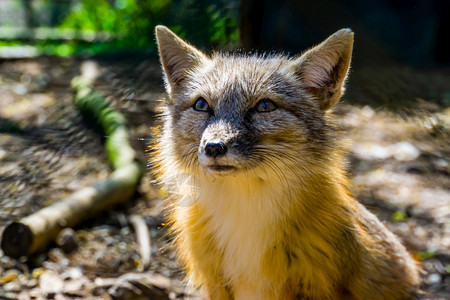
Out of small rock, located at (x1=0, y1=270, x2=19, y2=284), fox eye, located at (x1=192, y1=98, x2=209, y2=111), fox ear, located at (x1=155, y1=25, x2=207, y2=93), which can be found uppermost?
fox ear, located at (x1=155, y1=25, x2=207, y2=93)

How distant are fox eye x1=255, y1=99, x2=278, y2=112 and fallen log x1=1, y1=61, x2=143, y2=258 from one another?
1.05 meters

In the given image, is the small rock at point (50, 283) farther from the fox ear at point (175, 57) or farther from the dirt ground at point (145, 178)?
the fox ear at point (175, 57)

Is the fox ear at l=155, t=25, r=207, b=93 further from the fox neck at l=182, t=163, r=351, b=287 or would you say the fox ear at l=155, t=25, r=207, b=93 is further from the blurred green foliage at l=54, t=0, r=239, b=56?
the fox neck at l=182, t=163, r=351, b=287

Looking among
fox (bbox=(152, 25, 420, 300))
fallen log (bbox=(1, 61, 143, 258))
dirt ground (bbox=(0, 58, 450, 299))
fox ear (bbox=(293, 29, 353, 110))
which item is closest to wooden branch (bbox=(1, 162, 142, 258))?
fallen log (bbox=(1, 61, 143, 258))

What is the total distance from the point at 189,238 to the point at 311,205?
37.5 inches

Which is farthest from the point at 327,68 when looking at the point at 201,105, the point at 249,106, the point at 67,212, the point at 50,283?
the point at 67,212

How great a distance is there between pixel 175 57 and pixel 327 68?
46.8 inches

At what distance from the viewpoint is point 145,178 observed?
6.79 meters

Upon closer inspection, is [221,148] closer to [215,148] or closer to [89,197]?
[215,148]

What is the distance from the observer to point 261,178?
3.60 meters

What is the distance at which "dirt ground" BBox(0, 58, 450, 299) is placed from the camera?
3.10m

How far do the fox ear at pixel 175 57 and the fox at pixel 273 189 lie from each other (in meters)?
0.01

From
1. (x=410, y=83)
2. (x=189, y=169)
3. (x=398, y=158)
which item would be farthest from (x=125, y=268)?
(x=398, y=158)

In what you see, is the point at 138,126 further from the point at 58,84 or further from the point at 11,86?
the point at 11,86
